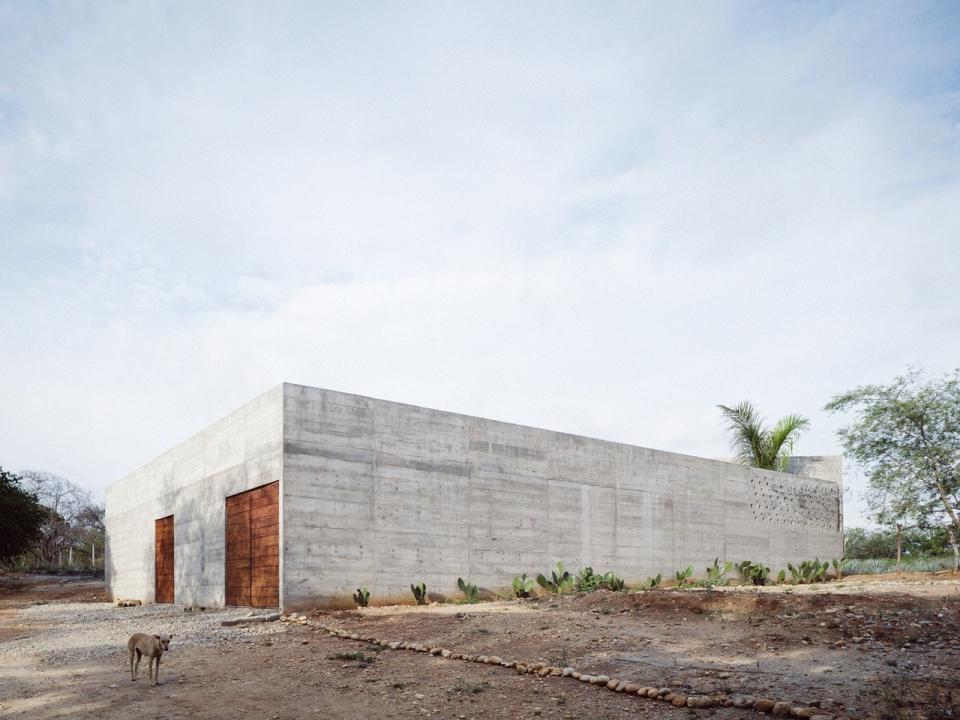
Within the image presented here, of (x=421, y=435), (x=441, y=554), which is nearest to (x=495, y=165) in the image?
(x=421, y=435)

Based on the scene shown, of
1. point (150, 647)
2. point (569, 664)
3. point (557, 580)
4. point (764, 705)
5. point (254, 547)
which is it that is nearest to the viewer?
point (764, 705)

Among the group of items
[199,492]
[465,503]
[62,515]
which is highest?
[199,492]

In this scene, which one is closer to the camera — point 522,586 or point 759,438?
point 522,586

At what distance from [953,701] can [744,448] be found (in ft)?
81.7

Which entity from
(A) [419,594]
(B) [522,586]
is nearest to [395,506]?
(A) [419,594]

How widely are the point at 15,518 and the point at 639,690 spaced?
109 feet

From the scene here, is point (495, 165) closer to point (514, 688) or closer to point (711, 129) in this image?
point (711, 129)

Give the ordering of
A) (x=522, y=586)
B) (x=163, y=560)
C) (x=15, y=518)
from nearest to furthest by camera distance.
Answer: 1. (x=522, y=586)
2. (x=163, y=560)
3. (x=15, y=518)

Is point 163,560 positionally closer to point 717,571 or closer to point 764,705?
point 717,571

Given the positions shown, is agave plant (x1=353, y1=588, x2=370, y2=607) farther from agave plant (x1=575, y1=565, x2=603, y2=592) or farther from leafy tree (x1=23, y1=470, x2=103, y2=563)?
leafy tree (x1=23, y1=470, x2=103, y2=563)

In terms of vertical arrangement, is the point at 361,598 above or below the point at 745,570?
above

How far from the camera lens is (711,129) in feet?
43.9

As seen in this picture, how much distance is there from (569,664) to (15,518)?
105ft

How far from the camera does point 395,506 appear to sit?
1661 cm
